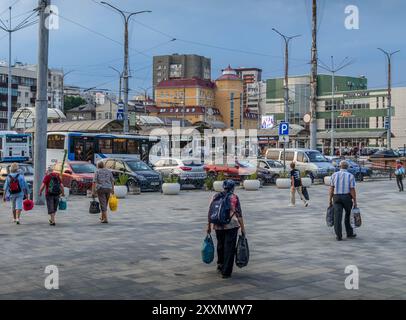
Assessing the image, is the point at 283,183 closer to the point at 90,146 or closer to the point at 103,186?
the point at 90,146

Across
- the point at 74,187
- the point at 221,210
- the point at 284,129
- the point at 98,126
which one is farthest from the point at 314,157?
the point at 221,210

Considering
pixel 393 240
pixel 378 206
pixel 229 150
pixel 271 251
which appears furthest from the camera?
pixel 229 150

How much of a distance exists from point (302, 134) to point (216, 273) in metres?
51.8

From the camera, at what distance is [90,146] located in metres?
36.3

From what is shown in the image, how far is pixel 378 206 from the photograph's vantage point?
2033 centimetres

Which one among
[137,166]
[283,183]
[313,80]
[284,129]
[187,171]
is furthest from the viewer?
[313,80]

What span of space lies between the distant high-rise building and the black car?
14282cm

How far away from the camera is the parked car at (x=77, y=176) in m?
24.6

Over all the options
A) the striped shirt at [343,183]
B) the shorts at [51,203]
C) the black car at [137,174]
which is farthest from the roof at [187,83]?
the striped shirt at [343,183]

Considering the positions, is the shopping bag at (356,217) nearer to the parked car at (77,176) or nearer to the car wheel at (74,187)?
the parked car at (77,176)

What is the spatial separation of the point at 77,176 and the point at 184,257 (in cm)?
1530

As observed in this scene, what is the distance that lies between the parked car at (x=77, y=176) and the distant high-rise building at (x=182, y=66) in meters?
144
